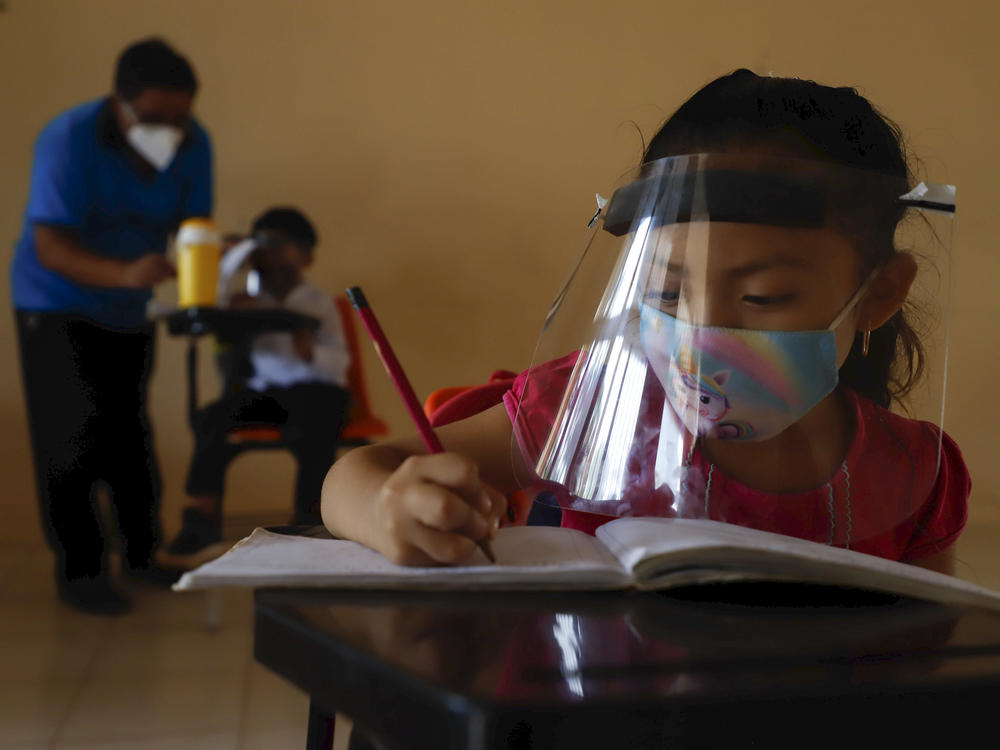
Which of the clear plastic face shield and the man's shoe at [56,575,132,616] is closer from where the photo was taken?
the clear plastic face shield

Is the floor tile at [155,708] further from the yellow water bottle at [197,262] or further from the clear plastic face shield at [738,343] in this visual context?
the clear plastic face shield at [738,343]

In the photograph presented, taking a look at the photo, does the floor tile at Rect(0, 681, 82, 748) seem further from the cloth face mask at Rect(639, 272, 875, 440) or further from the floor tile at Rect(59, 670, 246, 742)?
the cloth face mask at Rect(639, 272, 875, 440)

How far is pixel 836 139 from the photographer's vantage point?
0.67m

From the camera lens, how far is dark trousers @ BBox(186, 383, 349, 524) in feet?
8.47

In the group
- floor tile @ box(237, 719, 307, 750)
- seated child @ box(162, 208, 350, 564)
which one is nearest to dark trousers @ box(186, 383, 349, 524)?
seated child @ box(162, 208, 350, 564)

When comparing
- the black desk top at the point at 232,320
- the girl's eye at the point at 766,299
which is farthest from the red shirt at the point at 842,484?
the black desk top at the point at 232,320

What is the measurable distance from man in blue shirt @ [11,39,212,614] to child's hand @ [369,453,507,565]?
2.04 m

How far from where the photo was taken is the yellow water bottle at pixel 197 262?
228 cm

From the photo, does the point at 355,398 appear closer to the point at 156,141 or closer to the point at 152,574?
the point at 152,574

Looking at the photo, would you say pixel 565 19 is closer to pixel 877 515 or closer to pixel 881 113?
pixel 881 113

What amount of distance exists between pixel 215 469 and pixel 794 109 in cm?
227

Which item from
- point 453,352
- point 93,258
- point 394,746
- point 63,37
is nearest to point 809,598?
point 394,746

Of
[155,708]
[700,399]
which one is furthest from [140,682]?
[700,399]

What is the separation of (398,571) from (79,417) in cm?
215
